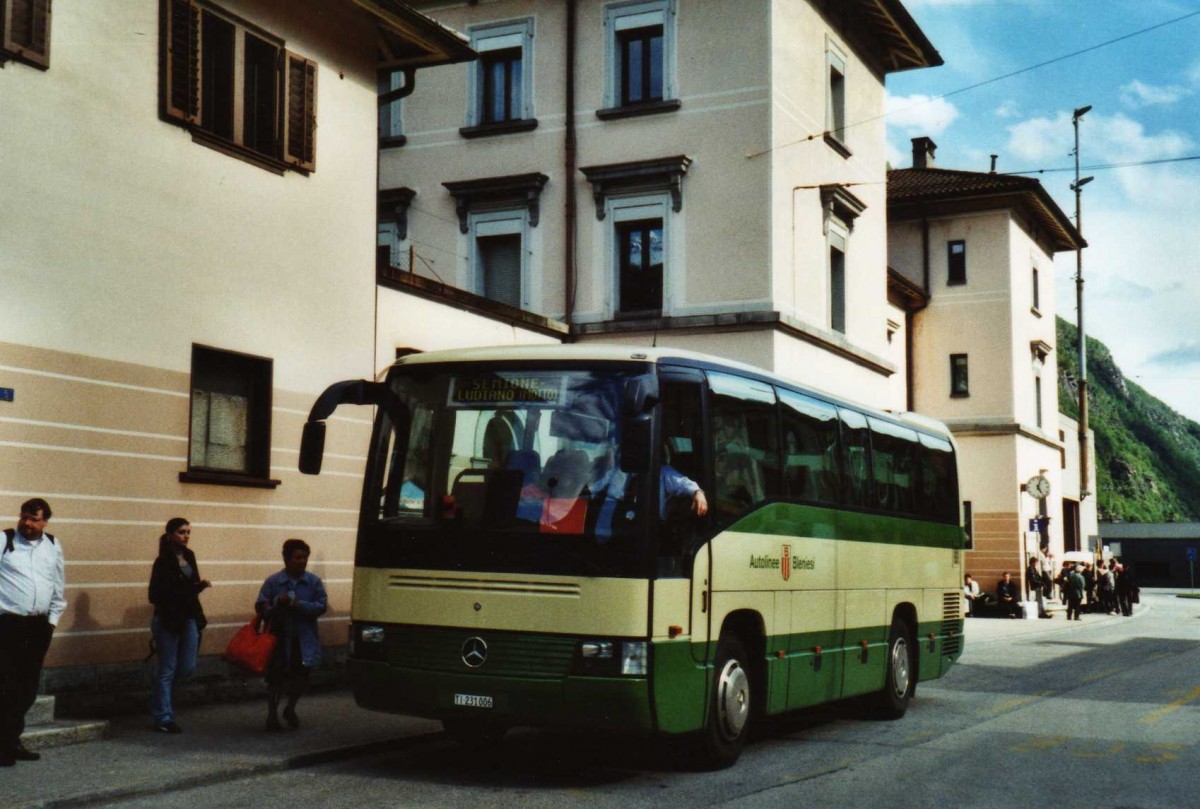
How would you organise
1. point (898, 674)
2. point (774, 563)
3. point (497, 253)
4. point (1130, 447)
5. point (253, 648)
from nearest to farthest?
1. point (774, 563)
2. point (253, 648)
3. point (898, 674)
4. point (497, 253)
5. point (1130, 447)

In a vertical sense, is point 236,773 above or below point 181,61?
below

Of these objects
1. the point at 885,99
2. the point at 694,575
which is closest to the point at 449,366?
the point at 694,575

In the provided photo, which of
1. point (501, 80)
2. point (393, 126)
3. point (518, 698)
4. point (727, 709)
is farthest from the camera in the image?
point (393, 126)

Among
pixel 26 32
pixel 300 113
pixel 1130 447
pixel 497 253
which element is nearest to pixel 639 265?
pixel 497 253

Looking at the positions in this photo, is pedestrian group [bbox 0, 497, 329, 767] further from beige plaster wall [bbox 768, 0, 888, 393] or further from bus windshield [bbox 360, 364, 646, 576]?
beige plaster wall [bbox 768, 0, 888, 393]

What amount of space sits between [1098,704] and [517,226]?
49.3 ft

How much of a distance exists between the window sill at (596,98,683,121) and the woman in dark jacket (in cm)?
1618

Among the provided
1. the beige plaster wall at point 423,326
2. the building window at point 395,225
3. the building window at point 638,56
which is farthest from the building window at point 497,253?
the beige plaster wall at point 423,326

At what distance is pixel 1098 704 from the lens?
1608 cm

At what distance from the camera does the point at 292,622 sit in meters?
12.3

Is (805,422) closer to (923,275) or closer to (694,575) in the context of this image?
(694,575)

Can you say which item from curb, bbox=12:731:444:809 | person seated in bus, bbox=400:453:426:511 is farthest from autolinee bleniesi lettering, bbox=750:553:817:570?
curb, bbox=12:731:444:809

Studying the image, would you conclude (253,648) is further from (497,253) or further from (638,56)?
(638,56)

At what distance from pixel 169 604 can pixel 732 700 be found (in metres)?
4.81
